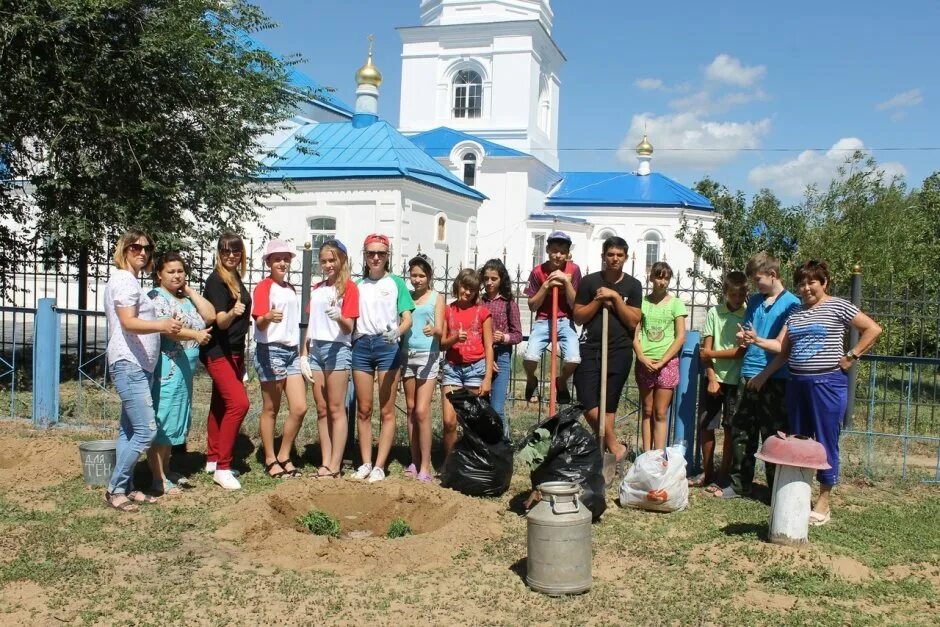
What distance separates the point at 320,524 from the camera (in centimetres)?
515

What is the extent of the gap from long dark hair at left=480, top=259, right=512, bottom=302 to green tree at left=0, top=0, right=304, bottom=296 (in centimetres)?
620

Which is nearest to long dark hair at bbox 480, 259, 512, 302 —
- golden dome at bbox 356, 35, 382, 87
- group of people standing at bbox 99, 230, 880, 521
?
group of people standing at bbox 99, 230, 880, 521

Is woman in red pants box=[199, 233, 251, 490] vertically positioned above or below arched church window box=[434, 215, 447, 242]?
below

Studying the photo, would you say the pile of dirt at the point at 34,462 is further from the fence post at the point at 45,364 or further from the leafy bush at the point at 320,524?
the leafy bush at the point at 320,524

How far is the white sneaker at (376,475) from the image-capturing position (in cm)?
595

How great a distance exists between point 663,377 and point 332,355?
98.3 inches

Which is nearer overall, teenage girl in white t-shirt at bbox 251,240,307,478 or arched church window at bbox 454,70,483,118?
teenage girl in white t-shirt at bbox 251,240,307,478

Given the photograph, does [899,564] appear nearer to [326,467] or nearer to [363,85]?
[326,467]

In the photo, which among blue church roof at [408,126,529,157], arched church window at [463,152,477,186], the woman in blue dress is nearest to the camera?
the woman in blue dress

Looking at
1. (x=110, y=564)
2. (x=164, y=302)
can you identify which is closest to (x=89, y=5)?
(x=164, y=302)

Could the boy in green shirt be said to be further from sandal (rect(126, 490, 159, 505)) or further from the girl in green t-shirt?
sandal (rect(126, 490, 159, 505))

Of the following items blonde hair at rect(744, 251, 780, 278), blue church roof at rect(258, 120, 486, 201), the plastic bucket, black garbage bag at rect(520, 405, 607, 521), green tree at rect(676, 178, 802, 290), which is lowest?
the plastic bucket

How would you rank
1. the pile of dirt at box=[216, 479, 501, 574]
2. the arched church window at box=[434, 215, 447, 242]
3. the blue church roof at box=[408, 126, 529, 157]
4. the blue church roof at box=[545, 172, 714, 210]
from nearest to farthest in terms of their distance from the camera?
the pile of dirt at box=[216, 479, 501, 574]
the arched church window at box=[434, 215, 447, 242]
the blue church roof at box=[408, 126, 529, 157]
the blue church roof at box=[545, 172, 714, 210]

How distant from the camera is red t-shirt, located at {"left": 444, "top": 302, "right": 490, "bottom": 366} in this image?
5.81 m
